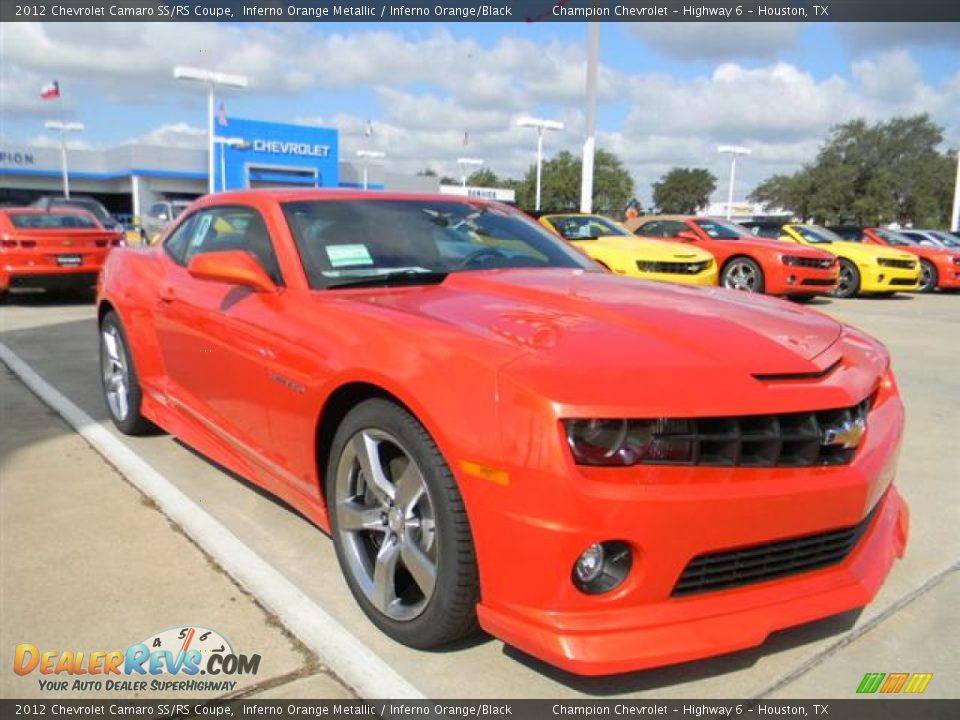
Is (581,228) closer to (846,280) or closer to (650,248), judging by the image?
(650,248)

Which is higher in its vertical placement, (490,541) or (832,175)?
(832,175)

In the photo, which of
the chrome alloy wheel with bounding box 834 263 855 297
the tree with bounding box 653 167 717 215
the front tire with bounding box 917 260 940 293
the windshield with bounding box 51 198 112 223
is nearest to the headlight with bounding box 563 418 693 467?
the chrome alloy wheel with bounding box 834 263 855 297

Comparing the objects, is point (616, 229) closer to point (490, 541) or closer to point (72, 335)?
point (72, 335)

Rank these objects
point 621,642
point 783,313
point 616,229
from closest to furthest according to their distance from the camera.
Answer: point 621,642, point 783,313, point 616,229

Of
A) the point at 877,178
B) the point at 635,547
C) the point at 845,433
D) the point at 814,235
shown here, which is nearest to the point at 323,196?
the point at 635,547

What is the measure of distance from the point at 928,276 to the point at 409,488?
56.6 ft

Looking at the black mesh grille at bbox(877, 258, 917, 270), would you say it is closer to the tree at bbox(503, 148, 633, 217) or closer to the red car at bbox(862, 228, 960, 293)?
the red car at bbox(862, 228, 960, 293)

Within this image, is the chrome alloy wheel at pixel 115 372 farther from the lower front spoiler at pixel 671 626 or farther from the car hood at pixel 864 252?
the car hood at pixel 864 252

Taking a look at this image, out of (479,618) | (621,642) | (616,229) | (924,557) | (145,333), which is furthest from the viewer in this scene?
(616,229)

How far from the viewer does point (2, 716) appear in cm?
205

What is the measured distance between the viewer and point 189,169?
5444 centimetres

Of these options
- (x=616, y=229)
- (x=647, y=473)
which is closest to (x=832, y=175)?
(x=616, y=229)

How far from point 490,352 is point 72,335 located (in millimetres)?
7369

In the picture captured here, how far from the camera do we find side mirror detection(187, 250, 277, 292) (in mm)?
2936
